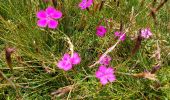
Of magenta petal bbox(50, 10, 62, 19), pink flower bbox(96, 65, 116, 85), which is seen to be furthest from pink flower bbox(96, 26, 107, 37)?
pink flower bbox(96, 65, 116, 85)

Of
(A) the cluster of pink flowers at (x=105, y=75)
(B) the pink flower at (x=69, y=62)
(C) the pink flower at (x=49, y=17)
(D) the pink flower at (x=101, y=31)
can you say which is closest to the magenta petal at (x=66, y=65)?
(B) the pink flower at (x=69, y=62)

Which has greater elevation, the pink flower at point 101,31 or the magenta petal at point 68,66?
the pink flower at point 101,31

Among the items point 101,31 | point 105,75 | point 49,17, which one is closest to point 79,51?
point 101,31

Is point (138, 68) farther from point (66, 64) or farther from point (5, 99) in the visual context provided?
point (5, 99)

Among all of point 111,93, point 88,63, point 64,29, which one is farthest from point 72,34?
point 111,93

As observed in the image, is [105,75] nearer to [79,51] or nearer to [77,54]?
[77,54]

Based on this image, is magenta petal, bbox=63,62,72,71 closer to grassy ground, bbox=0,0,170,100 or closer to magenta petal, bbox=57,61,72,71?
magenta petal, bbox=57,61,72,71

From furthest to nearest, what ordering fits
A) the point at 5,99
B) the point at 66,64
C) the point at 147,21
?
the point at 147,21 → the point at 5,99 → the point at 66,64

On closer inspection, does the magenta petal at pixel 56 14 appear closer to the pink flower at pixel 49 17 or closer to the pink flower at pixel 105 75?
the pink flower at pixel 49 17
